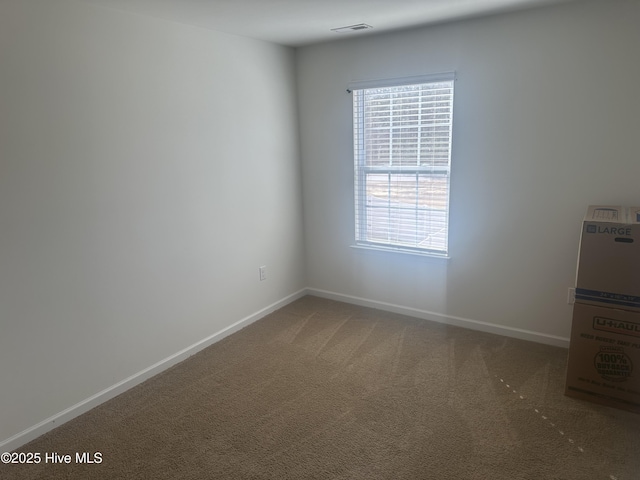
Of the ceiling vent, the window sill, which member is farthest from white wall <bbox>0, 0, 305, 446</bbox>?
the window sill

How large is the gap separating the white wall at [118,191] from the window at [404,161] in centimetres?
78

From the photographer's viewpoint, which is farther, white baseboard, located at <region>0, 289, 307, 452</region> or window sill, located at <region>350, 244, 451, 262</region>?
window sill, located at <region>350, 244, 451, 262</region>

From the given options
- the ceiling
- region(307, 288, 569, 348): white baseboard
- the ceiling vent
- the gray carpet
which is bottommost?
the gray carpet

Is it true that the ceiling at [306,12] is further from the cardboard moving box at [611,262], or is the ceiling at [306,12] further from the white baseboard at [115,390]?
the white baseboard at [115,390]

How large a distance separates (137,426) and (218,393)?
472mm

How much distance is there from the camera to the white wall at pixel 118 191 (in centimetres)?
209

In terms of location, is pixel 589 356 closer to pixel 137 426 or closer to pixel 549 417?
pixel 549 417

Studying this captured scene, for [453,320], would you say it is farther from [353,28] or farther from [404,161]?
[353,28]

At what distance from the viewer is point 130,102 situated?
2510 mm

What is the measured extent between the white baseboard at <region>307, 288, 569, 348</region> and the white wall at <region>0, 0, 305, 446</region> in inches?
34.0

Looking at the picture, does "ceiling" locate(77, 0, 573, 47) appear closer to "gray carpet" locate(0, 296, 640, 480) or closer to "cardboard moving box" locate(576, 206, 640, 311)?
"cardboard moving box" locate(576, 206, 640, 311)

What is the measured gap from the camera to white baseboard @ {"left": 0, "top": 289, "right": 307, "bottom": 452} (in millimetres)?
2180

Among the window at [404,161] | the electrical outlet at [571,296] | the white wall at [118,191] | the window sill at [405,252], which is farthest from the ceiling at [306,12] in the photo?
the electrical outlet at [571,296]

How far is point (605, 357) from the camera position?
7.68 ft
